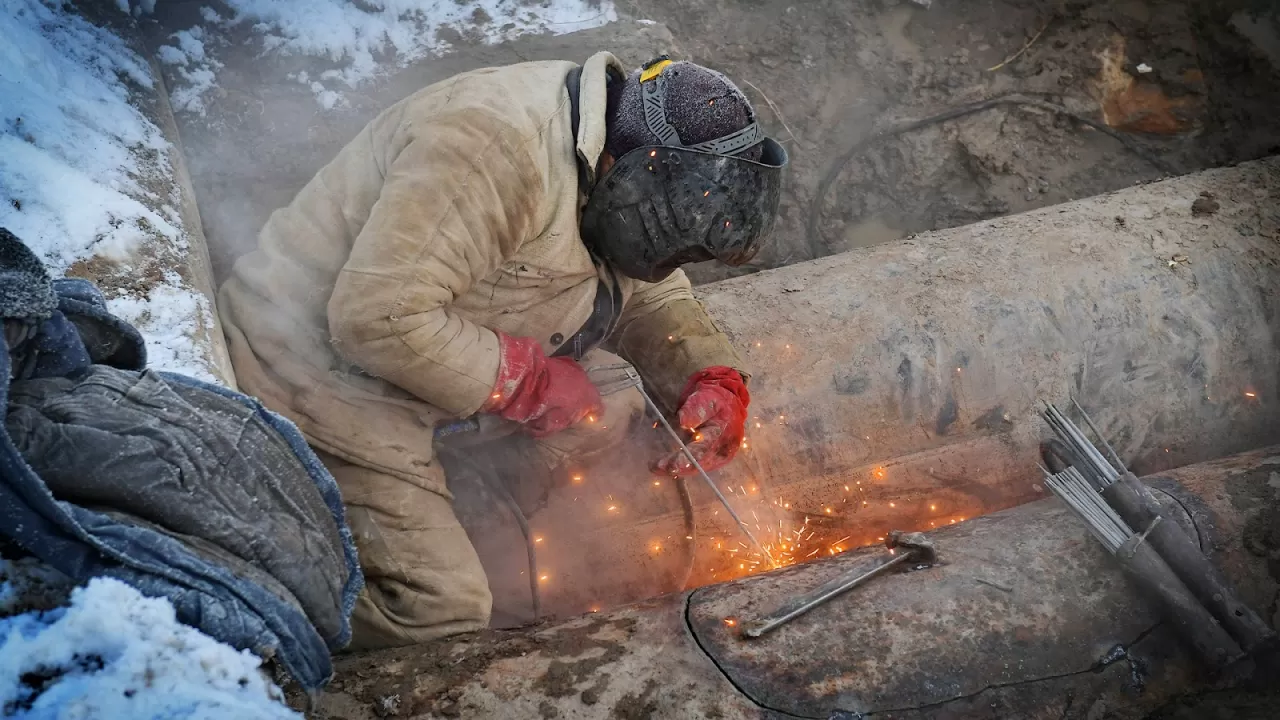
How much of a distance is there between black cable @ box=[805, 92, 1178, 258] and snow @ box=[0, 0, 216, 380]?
314 cm

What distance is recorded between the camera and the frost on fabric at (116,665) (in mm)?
1155

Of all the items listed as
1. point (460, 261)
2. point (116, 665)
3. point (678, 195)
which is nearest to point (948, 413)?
point (678, 195)

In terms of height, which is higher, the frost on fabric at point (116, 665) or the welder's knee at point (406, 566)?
the frost on fabric at point (116, 665)

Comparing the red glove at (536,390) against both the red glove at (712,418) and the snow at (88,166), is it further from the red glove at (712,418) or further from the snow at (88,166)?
the snow at (88,166)

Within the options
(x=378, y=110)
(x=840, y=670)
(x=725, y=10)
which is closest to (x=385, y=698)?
(x=840, y=670)

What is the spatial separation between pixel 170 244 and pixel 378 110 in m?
1.59

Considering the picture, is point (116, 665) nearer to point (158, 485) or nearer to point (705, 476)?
point (158, 485)

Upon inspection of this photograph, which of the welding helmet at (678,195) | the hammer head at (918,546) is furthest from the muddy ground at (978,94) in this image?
the hammer head at (918,546)

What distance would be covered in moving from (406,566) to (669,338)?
4.03ft

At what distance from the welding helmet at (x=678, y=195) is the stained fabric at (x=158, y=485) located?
1.07 meters

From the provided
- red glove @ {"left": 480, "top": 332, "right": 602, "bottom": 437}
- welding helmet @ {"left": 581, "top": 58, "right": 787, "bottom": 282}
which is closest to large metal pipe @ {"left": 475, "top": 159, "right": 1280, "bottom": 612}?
red glove @ {"left": 480, "top": 332, "right": 602, "bottom": 437}

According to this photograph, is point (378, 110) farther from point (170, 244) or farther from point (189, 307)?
point (189, 307)

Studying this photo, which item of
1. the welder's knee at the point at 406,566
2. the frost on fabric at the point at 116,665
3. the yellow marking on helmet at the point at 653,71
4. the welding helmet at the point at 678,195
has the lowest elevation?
the welder's knee at the point at 406,566

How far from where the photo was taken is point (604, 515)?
9.65ft
